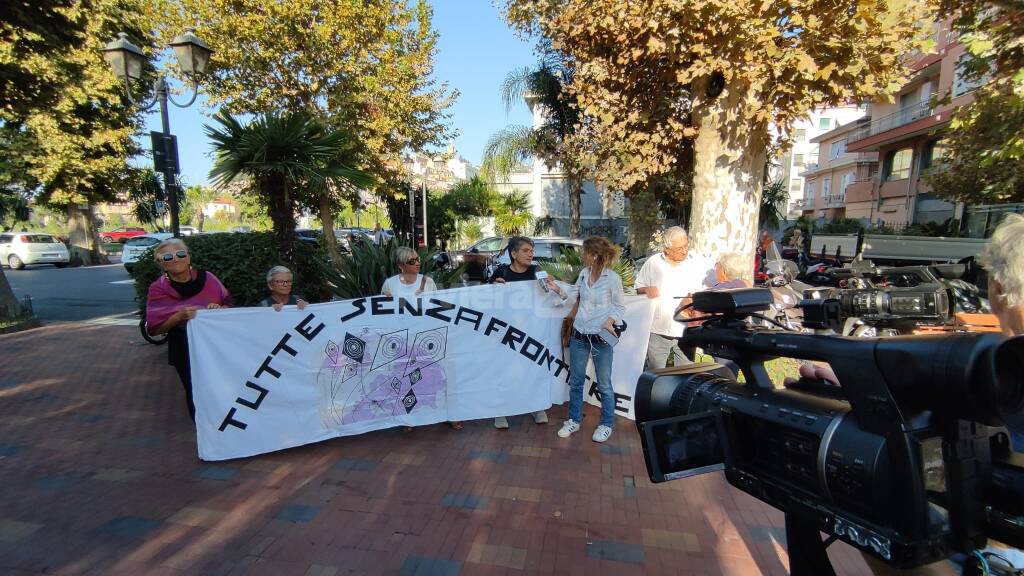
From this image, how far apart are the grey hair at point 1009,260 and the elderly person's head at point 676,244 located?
2.50 meters

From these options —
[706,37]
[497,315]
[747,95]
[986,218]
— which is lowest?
[497,315]

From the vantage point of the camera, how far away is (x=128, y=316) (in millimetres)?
9703

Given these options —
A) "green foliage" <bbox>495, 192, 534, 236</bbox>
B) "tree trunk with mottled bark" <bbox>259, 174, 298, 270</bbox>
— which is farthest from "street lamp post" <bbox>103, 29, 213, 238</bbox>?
"green foliage" <bbox>495, 192, 534, 236</bbox>

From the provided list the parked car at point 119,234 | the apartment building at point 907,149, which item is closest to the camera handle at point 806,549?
the apartment building at point 907,149

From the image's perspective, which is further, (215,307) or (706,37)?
(706,37)

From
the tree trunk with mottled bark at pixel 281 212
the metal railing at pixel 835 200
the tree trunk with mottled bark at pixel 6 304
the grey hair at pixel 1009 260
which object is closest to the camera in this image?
the grey hair at pixel 1009 260

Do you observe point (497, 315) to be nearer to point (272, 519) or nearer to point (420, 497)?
point (420, 497)

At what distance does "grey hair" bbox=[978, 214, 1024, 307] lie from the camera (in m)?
1.41

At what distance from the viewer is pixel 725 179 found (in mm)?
5625

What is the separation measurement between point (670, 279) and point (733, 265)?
605mm

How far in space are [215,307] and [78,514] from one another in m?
1.51

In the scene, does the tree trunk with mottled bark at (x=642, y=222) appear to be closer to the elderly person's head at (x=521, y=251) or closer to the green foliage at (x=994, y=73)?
the green foliage at (x=994, y=73)

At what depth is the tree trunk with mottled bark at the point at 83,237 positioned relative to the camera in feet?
69.4

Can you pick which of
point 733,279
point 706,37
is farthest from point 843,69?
point 733,279
